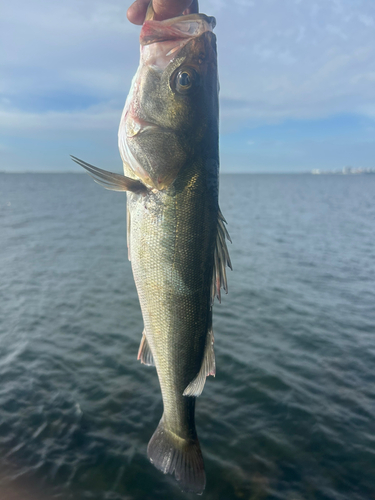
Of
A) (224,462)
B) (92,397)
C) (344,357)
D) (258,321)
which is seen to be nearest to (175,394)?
(224,462)

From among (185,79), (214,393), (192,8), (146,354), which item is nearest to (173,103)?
(185,79)

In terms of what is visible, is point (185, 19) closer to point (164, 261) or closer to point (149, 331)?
point (164, 261)

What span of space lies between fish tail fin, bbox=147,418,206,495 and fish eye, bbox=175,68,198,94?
9.53 feet

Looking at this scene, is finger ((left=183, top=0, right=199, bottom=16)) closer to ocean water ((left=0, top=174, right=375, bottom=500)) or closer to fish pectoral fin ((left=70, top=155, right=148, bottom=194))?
fish pectoral fin ((left=70, top=155, right=148, bottom=194))

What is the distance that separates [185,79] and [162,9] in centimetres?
55

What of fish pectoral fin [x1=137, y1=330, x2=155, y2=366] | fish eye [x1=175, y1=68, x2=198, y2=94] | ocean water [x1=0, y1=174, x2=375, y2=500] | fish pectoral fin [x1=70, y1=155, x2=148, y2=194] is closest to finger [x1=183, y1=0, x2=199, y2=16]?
fish eye [x1=175, y1=68, x2=198, y2=94]

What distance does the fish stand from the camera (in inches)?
94.7

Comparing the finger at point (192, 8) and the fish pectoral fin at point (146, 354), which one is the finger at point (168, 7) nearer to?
the finger at point (192, 8)

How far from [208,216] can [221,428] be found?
6.14m

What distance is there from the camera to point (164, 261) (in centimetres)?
245

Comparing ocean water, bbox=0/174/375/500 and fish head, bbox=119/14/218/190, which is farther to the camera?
ocean water, bbox=0/174/375/500

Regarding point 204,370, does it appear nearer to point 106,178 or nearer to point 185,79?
point 106,178

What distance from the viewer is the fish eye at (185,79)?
7.89ft

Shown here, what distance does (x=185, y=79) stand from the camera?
95.1 inches
